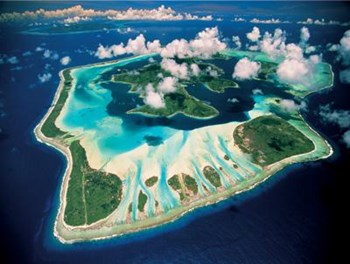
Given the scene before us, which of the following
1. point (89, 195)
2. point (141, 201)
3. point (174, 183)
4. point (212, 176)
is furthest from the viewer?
point (212, 176)

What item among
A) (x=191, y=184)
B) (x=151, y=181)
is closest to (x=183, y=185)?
(x=191, y=184)

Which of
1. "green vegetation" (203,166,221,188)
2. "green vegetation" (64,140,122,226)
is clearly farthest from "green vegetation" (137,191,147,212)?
"green vegetation" (203,166,221,188)

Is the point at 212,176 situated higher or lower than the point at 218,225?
higher

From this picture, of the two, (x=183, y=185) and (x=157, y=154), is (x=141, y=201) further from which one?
(x=157, y=154)

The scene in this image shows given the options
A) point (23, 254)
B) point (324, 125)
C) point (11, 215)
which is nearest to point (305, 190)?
point (324, 125)

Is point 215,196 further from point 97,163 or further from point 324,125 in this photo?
point 324,125

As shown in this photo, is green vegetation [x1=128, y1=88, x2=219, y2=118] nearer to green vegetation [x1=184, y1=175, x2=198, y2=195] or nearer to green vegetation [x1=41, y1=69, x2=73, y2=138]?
green vegetation [x1=41, y1=69, x2=73, y2=138]

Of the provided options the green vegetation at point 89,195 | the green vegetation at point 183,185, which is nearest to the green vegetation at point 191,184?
the green vegetation at point 183,185
